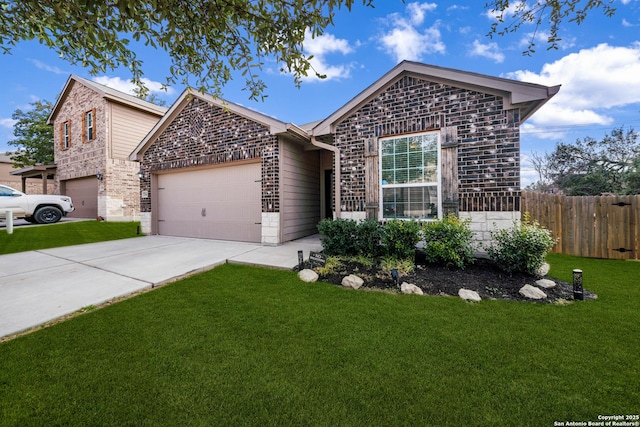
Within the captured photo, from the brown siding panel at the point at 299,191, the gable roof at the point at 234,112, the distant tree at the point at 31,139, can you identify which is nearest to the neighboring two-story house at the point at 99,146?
the distant tree at the point at 31,139

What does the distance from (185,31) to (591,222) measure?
8.92 meters

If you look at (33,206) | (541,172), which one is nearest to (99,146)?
(33,206)

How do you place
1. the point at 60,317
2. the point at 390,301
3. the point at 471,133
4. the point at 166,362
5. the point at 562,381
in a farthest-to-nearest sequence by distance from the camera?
the point at 471,133, the point at 390,301, the point at 60,317, the point at 166,362, the point at 562,381

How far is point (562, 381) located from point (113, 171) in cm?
1658

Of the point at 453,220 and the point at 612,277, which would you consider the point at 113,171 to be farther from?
the point at 612,277

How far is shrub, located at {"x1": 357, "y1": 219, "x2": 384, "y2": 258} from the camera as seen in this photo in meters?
5.18

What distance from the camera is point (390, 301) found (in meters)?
3.43

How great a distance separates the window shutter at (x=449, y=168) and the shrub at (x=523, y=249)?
3.51 feet

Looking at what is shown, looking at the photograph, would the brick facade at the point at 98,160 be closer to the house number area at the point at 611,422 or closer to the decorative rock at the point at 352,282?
the decorative rock at the point at 352,282

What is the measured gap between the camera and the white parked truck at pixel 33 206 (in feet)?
32.4

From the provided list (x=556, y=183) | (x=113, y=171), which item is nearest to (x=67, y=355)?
(x=113, y=171)

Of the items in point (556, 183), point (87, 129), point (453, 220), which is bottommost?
point (453, 220)

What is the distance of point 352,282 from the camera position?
4.04 metres

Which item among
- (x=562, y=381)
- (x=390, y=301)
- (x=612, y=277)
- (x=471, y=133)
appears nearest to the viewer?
(x=562, y=381)
